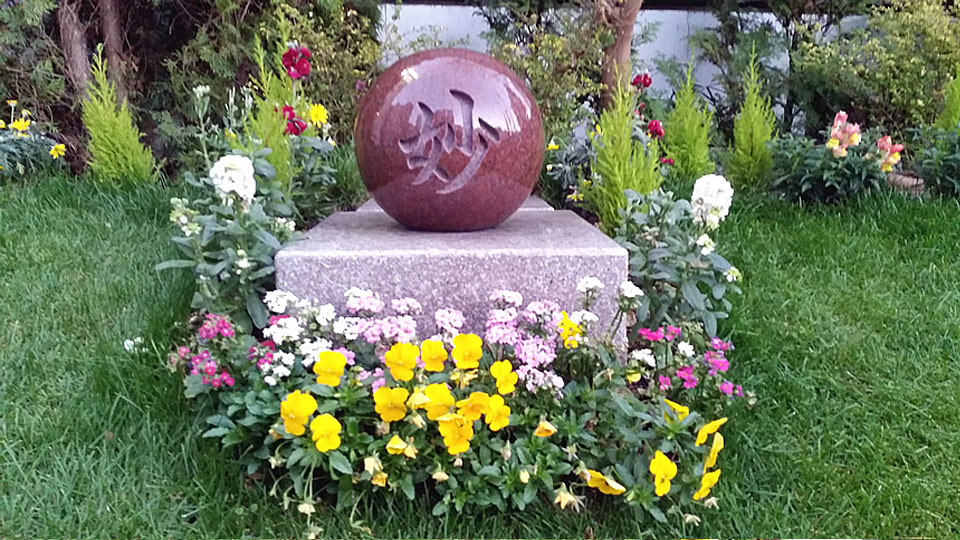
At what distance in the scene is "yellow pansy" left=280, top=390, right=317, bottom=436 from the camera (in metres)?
1.90

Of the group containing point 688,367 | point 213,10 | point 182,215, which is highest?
point 213,10

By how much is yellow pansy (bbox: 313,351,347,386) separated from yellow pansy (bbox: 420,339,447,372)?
0.24m

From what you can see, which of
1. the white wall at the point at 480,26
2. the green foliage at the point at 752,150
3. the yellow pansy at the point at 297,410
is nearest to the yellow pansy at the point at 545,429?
the yellow pansy at the point at 297,410

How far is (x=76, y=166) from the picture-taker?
18.4 feet

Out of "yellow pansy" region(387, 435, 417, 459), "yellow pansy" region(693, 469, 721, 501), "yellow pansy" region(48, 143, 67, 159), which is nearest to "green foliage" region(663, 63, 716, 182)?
"yellow pansy" region(693, 469, 721, 501)

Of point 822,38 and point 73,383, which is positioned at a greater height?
point 822,38

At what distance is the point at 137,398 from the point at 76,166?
13.1 ft

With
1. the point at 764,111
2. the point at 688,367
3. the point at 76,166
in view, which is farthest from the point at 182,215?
the point at 764,111

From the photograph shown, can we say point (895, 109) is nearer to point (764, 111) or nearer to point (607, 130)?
point (764, 111)

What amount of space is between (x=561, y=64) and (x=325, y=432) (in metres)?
4.25

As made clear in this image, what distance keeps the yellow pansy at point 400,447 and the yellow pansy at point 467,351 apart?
0.28m

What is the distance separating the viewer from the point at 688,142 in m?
4.74

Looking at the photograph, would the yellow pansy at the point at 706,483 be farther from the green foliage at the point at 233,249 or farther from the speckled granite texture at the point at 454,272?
the green foliage at the point at 233,249

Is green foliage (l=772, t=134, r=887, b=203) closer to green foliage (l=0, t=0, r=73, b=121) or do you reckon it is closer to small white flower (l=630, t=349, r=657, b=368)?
small white flower (l=630, t=349, r=657, b=368)
